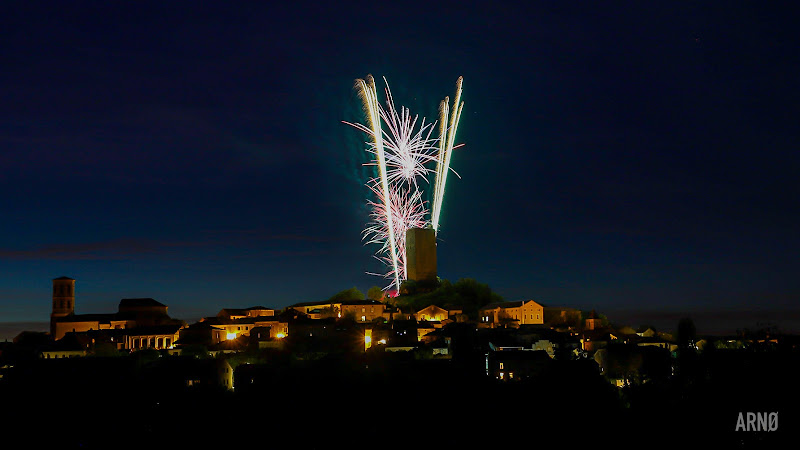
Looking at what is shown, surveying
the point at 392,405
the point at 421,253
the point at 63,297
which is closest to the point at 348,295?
the point at 421,253

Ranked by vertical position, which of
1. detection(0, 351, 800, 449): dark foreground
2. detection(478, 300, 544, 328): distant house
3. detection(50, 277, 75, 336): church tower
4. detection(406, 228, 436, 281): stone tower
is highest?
detection(406, 228, 436, 281): stone tower

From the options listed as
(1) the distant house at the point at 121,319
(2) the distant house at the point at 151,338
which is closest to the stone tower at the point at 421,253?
(1) the distant house at the point at 121,319

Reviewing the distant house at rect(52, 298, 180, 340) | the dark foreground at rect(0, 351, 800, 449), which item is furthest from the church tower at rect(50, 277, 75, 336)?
the dark foreground at rect(0, 351, 800, 449)

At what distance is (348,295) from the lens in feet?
284

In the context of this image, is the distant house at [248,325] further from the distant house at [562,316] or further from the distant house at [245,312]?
the distant house at [562,316]

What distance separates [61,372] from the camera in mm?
51375

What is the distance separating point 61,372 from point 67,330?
2654 centimetres

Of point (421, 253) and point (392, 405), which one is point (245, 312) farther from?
point (392, 405)

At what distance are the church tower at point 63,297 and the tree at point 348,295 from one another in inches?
1013

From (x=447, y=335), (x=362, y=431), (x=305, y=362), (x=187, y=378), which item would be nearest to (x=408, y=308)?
(x=447, y=335)

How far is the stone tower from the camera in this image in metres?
83.6

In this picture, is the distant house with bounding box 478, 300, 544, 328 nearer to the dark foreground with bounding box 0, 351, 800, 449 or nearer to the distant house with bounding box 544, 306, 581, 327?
the distant house with bounding box 544, 306, 581, 327

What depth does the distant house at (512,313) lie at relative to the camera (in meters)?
74.2

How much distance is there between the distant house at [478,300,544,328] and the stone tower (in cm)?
869
